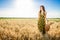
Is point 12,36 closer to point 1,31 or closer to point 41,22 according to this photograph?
point 1,31

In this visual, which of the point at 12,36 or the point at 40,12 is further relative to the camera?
the point at 40,12

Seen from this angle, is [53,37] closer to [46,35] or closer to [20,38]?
[46,35]

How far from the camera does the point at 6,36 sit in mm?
4234

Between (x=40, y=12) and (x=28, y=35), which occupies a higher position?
(x=40, y=12)

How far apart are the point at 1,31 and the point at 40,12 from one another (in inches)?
64.7

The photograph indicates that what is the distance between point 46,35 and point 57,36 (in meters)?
0.38

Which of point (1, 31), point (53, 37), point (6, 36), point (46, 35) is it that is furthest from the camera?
point (46, 35)

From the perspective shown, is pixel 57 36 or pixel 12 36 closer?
pixel 12 36

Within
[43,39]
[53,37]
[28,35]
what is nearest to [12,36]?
[28,35]

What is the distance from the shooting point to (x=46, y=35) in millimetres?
5332

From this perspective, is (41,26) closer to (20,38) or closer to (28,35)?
(28,35)

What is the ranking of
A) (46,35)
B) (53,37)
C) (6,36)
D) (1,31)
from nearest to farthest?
(6,36) < (1,31) < (53,37) < (46,35)

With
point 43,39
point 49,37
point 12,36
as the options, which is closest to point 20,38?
point 12,36

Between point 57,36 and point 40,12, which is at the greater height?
point 40,12
